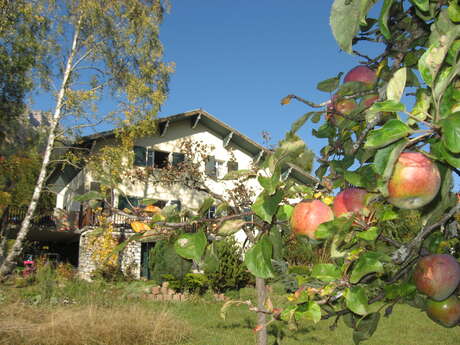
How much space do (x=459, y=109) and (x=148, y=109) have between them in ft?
54.9

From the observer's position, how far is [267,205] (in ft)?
3.08

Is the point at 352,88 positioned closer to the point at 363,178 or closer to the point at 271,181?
the point at 363,178

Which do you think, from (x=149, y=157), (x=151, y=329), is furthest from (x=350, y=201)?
(x=149, y=157)

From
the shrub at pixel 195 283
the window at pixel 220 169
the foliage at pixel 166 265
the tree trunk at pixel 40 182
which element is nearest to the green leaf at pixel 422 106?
the shrub at pixel 195 283

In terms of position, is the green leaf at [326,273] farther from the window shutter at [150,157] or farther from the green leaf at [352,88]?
the window shutter at [150,157]

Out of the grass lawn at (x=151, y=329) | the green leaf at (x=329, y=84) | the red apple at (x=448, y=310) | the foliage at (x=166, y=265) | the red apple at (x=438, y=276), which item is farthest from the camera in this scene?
the foliage at (x=166, y=265)

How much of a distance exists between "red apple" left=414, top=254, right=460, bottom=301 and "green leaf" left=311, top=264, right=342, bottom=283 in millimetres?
223

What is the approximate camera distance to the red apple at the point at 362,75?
4.01ft

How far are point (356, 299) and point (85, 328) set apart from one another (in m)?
6.58

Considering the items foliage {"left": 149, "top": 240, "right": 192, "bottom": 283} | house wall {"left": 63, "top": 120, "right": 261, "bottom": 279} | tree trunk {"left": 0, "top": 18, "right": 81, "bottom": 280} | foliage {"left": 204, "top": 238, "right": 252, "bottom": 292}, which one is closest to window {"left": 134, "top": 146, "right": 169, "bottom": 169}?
house wall {"left": 63, "top": 120, "right": 261, "bottom": 279}

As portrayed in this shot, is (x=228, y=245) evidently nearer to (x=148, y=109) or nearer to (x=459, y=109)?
(x=148, y=109)

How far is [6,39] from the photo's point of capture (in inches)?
563

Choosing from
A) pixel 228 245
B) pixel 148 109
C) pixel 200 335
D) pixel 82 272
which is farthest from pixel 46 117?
pixel 200 335

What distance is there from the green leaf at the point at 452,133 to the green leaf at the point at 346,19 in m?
0.23
